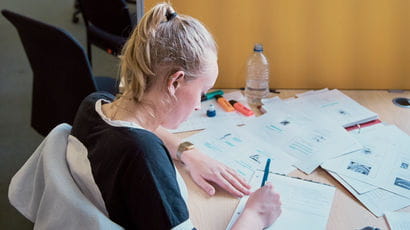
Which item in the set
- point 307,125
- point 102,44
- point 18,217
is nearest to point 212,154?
point 307,125

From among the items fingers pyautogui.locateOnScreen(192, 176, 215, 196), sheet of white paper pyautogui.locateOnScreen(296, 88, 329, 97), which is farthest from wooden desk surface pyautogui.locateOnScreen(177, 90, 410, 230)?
sheet of white paper pyautogui.locateOnScreen(296, 88, 329, 97)

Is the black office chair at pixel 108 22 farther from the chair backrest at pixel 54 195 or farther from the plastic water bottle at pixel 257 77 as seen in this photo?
the chair backrest at pixel 54 195

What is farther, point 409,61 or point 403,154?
point 409,61

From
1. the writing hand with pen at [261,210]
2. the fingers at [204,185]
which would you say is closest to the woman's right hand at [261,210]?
the writing hand with pen at [261,210]

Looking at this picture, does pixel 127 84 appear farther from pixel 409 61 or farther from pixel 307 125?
pixel 409 61

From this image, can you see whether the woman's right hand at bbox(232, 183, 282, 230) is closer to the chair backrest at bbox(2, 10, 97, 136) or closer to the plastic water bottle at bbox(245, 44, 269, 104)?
the plastic water bottle at bbox(245, 44, 269, 104)

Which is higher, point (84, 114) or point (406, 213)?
point (84, 114)

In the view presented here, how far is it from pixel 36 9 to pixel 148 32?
12.4 ft

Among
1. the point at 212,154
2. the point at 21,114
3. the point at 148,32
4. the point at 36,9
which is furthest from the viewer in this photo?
the point at 36,9

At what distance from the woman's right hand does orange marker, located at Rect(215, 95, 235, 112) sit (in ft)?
1.62

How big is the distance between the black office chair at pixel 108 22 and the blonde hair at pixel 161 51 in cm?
143

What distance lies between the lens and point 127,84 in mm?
996

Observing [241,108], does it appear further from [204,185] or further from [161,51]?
[161,51]

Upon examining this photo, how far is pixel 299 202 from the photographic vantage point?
3.48 feet
